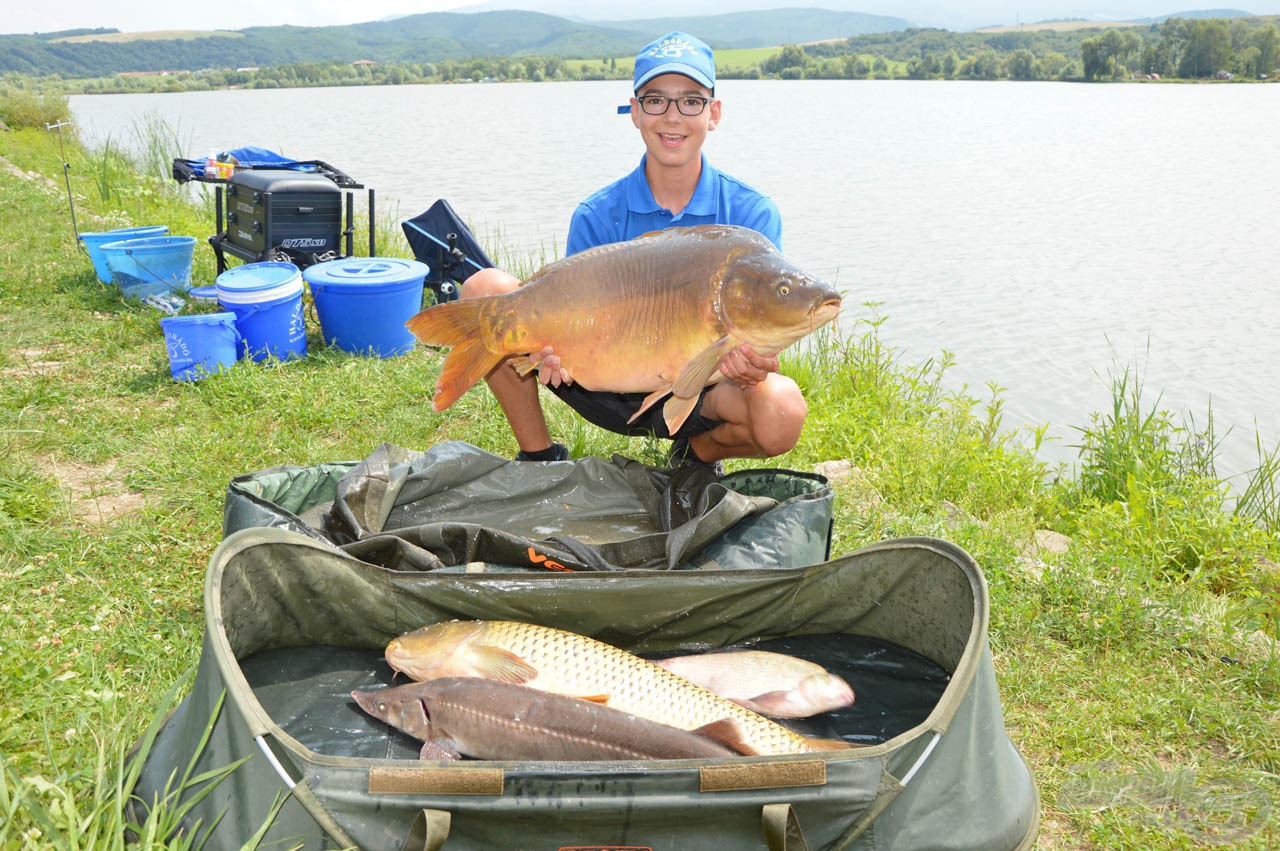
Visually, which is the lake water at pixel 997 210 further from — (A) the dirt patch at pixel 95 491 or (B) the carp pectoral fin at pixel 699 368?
(A) the dirt patch at pixel 95 491

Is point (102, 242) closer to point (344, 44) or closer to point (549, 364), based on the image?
point (549, 364)

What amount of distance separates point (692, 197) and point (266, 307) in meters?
1.92

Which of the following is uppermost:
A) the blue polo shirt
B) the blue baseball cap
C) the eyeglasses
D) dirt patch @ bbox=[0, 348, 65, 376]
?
the blue baseball cap

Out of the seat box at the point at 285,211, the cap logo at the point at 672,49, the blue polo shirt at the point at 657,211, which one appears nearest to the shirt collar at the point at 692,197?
the blue polo shirt at the point at 657,211

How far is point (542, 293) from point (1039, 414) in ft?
12.1

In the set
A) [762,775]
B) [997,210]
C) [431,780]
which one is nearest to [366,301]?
[431,780]

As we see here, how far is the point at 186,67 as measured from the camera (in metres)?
50.4

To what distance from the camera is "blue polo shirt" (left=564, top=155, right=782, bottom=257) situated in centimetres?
256

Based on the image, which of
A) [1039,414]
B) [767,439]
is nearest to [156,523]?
[767,439]

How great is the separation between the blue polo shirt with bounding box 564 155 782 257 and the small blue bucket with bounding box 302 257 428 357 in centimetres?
146

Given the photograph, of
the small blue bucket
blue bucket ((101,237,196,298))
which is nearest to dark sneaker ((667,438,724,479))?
the small blue bucket

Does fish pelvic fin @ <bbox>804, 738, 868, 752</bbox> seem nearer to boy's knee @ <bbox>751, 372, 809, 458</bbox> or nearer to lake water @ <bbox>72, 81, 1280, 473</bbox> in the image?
boy's knee @ <bbox>751, 372, 809, 458</bbox>

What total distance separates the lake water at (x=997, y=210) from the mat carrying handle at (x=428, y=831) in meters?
3.88

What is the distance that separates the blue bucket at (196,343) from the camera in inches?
133
